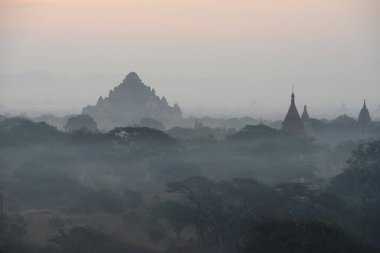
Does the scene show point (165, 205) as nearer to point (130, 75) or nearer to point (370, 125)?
point (370, 125)

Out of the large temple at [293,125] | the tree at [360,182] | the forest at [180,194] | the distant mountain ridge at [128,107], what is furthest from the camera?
the distant mountain ridge at [128,107]

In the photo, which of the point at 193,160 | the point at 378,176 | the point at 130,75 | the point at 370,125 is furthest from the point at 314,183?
the point at 130,75

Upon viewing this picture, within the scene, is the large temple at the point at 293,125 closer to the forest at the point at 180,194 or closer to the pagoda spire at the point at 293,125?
the pagoda spire at the point at 293,125

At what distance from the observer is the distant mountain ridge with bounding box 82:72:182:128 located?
5281 inches

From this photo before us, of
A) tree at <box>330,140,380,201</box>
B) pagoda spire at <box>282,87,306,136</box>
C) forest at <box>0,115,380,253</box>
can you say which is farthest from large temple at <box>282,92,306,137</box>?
tree at <box>330,140,380,201</box>

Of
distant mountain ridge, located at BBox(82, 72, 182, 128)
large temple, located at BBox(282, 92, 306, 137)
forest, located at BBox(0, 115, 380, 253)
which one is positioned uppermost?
distant mountain ridge, located at BBox(82, 72, 182, 128)

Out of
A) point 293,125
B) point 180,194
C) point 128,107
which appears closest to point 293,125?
point 293,125

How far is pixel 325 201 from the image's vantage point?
35.7 meters

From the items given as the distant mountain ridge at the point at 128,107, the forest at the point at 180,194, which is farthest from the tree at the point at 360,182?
the distant mountain ridge at the point at 128,107

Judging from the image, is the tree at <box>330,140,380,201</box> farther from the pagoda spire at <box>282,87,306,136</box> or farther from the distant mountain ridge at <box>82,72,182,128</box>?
the distant mountain ridge at <box>82,72,182,128</box>

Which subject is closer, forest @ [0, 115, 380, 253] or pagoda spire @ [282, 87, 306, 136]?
forest @ [0, 115, 380, 253]

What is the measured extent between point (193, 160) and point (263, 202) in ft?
84.5

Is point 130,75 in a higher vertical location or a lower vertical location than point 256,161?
higher

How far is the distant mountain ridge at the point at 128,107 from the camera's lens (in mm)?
134125
